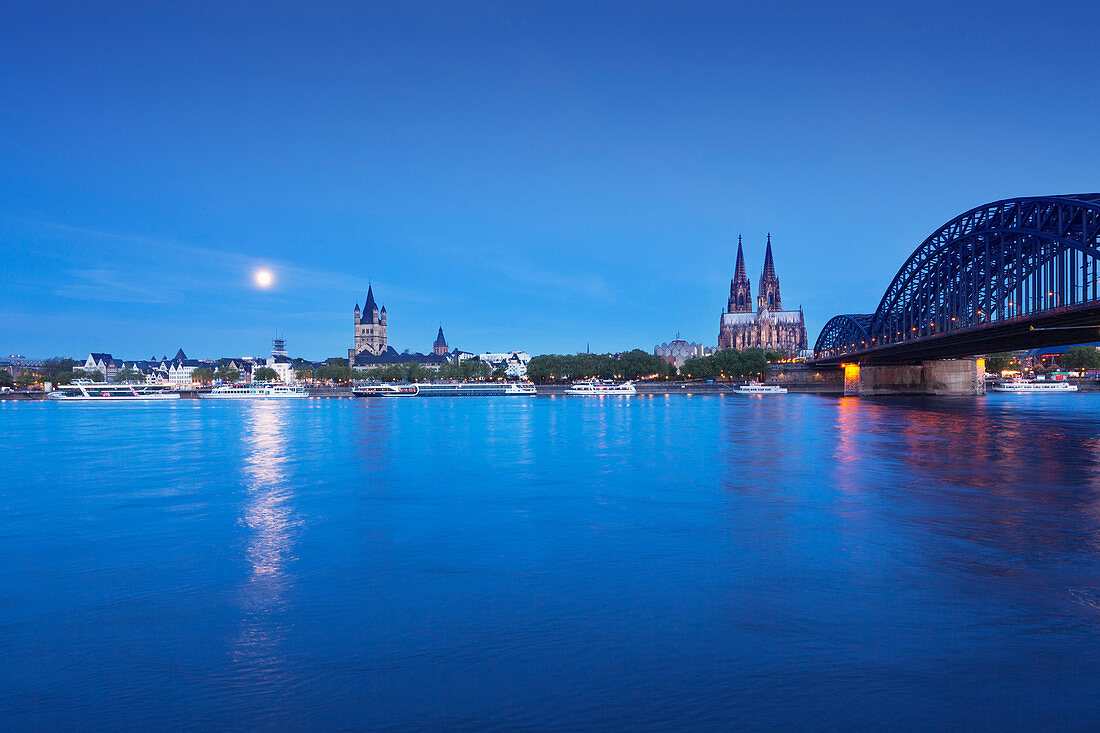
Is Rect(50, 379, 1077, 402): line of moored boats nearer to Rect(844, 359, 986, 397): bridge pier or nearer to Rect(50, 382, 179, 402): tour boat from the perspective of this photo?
Rect(50, 382, 179, 402): tour boat

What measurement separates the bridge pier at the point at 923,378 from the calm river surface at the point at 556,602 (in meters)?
88.2

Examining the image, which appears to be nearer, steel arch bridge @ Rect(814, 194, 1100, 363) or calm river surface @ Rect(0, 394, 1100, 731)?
calm river surface @ Rect(0, 394, 1100, 731)

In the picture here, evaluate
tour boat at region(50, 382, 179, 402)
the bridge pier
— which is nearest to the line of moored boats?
tour boat at region(50, 382, 179, 402)

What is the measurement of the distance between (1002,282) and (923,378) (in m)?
51.9

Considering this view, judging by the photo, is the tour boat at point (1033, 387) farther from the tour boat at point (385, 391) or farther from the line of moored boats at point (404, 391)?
the tour boat at point (385, 391)

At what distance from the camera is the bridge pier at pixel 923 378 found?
340 feet

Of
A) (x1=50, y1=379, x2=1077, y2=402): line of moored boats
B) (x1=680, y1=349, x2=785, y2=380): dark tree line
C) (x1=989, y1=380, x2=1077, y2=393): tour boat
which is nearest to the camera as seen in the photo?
(x1=989, y1=380, x2=1077, y2=393): tour boat

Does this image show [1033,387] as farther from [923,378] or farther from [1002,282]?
[1002,282]

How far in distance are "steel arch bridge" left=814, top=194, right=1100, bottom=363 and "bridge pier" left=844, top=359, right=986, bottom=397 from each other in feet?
36.5

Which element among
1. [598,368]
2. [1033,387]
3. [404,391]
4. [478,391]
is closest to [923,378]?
[1033,387]

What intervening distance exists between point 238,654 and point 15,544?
37.5ft

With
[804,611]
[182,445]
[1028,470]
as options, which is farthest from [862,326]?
[804,611]

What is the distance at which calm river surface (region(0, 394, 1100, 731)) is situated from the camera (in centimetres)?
766

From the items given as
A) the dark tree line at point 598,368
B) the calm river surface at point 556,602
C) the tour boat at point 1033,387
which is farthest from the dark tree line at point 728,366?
the calm river surface at point 556,602
